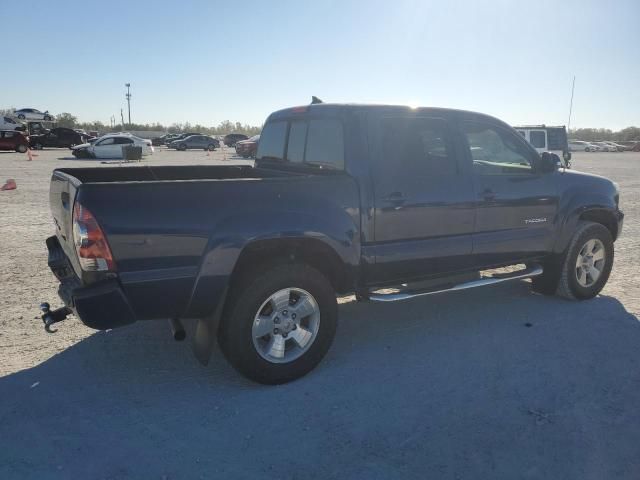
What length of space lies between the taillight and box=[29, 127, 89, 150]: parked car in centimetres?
3906

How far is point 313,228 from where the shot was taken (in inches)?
140

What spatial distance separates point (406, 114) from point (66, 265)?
2.96m

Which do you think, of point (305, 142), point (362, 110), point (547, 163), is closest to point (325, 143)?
point (305, 142)

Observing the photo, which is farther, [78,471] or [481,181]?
[481,181]

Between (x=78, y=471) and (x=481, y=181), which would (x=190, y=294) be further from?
(x=481, y=181)

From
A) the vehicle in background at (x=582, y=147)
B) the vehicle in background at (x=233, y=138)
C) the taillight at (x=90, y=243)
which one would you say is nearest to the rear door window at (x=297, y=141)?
the taillight at (x=90, y=243)

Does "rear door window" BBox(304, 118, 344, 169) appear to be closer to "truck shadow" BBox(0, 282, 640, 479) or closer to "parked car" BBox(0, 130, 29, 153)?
"truck shadow" BBox(0, 282, 640, 479)

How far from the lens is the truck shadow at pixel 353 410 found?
2754 millimetres

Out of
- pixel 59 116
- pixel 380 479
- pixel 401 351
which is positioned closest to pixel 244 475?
pixel 380 479

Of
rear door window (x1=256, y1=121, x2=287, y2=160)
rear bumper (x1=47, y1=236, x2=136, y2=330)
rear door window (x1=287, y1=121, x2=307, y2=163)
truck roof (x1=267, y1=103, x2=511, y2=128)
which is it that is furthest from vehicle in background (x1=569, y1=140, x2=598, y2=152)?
rear bumper (x1=47, y1=236, x2=136, y2=330)

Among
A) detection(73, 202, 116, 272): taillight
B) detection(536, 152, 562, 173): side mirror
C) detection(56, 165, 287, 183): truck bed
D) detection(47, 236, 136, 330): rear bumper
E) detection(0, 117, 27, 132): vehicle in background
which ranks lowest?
detection(47, 236, 136, 330): rear bumper

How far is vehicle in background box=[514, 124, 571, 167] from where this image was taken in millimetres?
15742

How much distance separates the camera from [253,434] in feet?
9.97

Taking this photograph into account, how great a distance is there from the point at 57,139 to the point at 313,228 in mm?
39729
